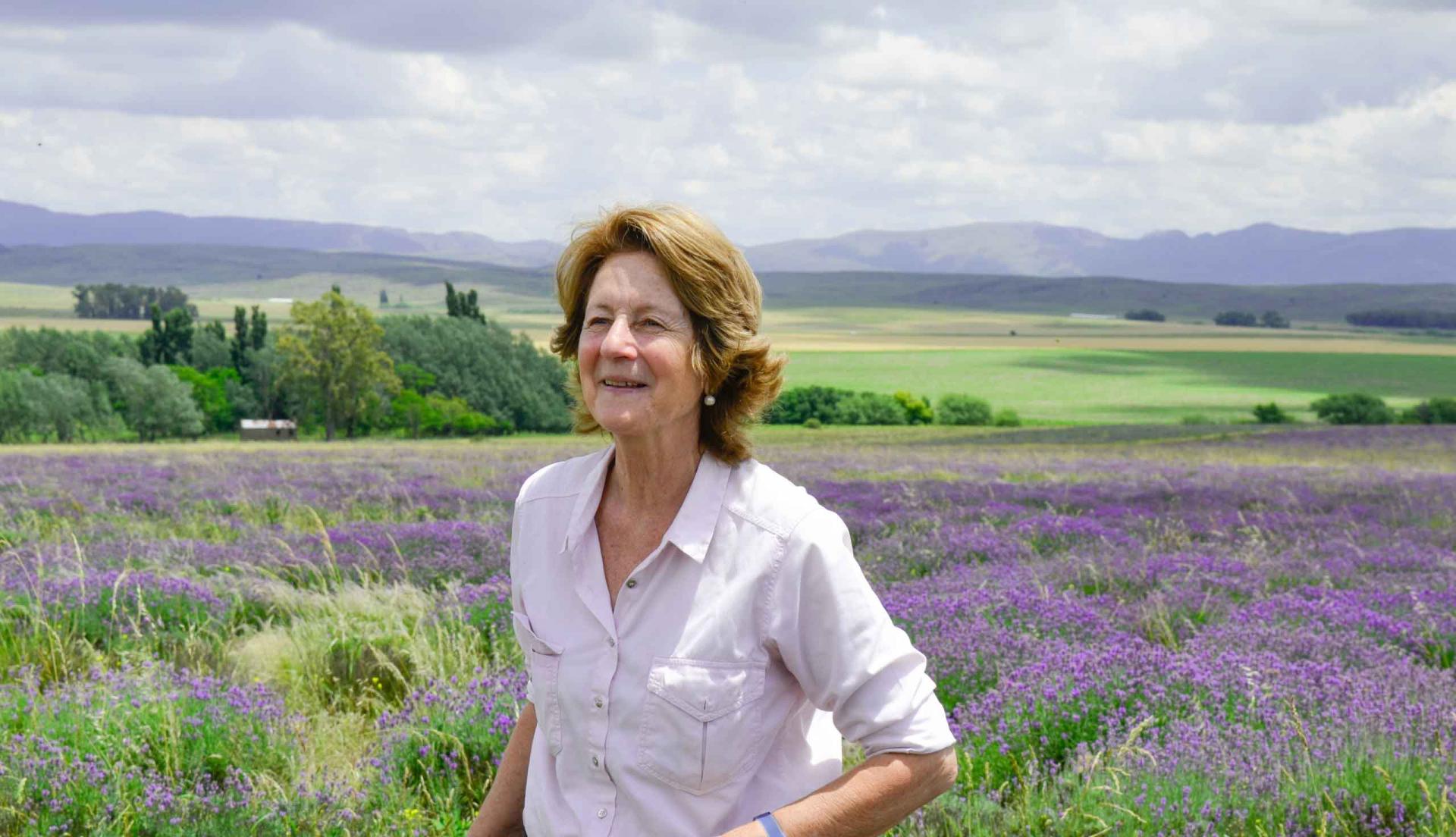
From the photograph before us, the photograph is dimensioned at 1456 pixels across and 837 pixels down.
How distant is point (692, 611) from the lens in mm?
2371

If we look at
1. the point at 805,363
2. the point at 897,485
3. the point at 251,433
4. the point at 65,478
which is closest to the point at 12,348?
the point at 251,433

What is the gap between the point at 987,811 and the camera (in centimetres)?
387

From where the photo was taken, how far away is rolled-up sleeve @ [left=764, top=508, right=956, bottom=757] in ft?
7.55

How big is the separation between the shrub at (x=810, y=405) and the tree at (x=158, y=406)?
35.3m

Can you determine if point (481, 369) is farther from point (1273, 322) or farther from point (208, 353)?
point (1273, 322)

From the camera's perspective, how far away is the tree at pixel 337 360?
7488 centimetres

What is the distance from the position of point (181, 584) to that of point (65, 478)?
9.28 m

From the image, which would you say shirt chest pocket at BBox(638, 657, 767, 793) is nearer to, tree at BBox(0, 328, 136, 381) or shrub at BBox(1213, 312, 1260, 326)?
tree at BBox(0, 328, 136, 381)

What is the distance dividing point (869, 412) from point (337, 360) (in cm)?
3120

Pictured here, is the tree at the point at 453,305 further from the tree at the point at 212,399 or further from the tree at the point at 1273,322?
the tree at the point at 1273,322

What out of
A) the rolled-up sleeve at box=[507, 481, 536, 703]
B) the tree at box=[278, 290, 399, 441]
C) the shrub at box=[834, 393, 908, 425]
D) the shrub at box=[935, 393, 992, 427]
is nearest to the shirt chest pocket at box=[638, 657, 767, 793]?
the rolled-up sleeve at box=[507, 481, 536, 703]

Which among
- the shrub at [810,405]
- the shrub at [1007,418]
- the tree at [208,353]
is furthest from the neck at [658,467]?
the tree at [208,353]

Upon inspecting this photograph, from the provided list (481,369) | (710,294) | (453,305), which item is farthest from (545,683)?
A: (453,305)

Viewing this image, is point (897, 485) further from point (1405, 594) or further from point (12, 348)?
point (12, 348)
